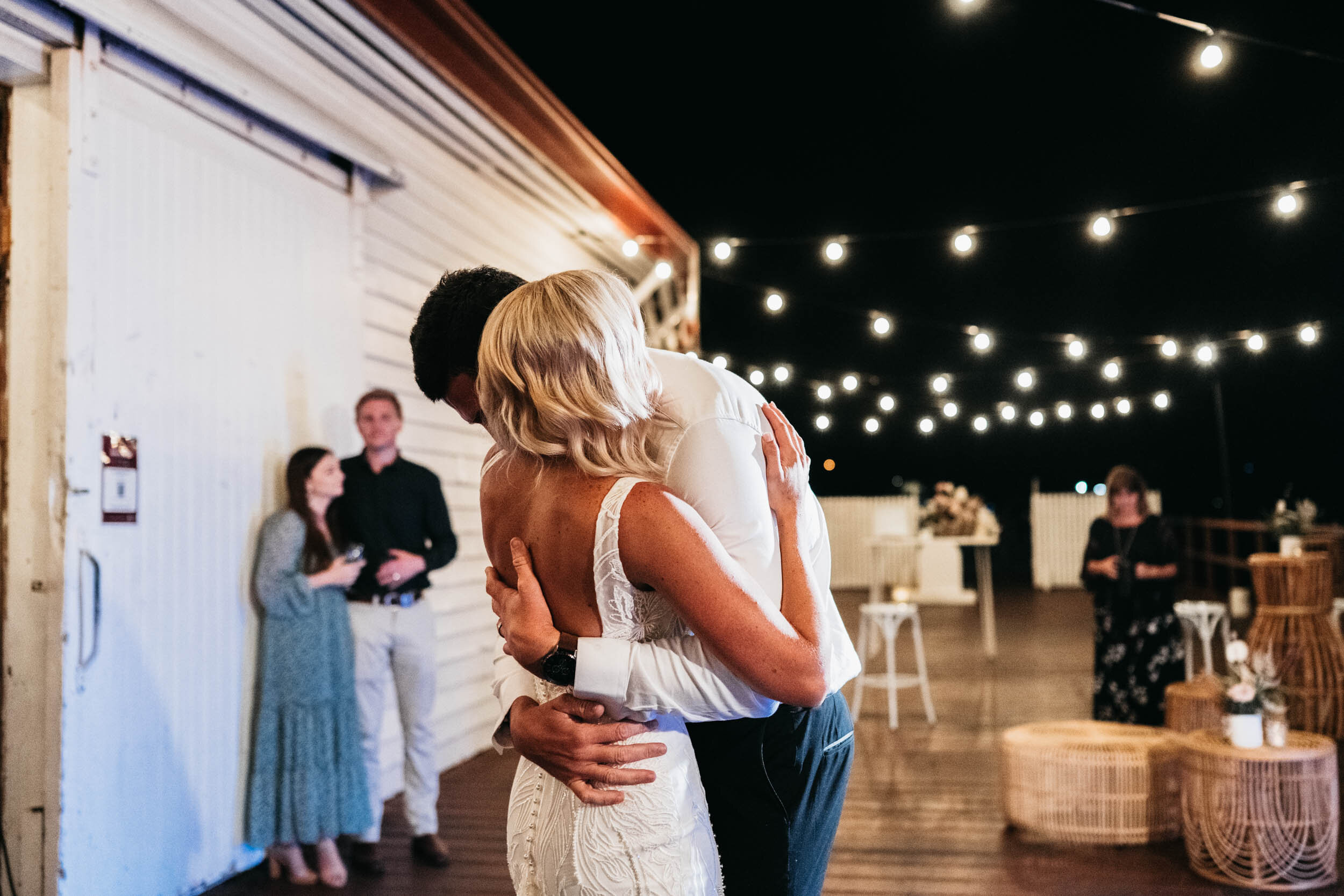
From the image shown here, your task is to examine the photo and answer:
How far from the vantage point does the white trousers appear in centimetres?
403

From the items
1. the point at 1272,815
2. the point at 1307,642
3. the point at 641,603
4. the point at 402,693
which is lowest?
the point at 1272,815

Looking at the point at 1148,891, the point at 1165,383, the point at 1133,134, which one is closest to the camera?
the point at 1148,891

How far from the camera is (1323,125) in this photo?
873 centimetres

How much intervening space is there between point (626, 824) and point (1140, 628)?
5.05 meters

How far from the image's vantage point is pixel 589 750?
1.40 meters

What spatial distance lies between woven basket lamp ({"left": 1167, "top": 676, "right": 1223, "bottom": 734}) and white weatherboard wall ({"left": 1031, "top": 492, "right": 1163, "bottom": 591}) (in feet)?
43.7

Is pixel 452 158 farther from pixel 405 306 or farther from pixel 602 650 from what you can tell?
pixel 602 650

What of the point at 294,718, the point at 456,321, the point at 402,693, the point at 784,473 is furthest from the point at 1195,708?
the point at 456,321

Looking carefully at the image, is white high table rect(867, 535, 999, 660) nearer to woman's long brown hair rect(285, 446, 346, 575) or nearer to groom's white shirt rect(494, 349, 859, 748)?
woman's long brown hair rect(285, 446, 346, 575)

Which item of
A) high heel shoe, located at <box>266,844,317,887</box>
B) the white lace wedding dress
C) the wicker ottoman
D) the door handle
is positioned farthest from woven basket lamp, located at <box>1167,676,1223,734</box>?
the door handle

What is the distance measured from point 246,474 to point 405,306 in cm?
166

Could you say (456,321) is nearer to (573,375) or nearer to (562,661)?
(573,375)

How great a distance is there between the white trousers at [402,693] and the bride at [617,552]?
2.71 metres

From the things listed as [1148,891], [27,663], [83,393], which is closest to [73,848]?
[27,663]
